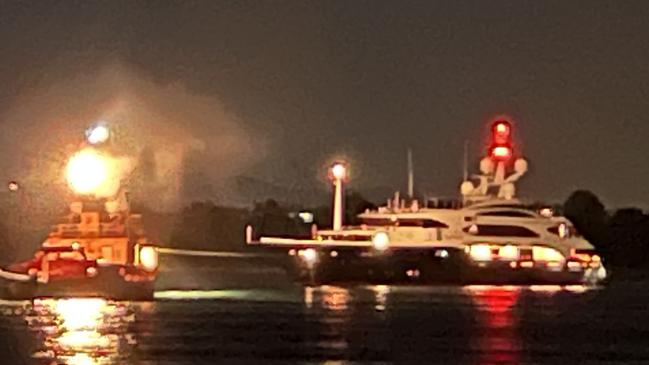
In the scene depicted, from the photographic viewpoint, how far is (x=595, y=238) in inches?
4427

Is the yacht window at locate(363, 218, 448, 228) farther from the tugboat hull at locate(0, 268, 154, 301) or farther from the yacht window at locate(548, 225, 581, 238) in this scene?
the tugboat hull at locate(0, 268, 154, 301)

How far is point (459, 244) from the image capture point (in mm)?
94312

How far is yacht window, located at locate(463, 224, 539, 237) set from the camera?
96438mm

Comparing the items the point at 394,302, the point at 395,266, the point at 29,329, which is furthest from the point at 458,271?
the point at 29,329

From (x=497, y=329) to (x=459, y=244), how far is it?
5004cm

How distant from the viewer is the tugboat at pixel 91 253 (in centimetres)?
5769

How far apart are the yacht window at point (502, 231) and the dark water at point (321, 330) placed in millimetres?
30368

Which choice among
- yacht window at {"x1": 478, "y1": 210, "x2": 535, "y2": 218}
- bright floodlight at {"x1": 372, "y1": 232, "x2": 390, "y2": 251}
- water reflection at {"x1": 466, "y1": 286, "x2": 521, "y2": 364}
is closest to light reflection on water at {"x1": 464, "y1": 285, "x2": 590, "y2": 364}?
water reflection at {"x1": 466, "y1": 286, "x2": 521, "y2": 364}

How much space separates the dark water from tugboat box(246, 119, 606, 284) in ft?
74.7

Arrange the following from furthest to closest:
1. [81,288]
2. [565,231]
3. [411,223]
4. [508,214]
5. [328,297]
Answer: [508,214]
[565,231]
[411,223]
[328,297]
[81,288]

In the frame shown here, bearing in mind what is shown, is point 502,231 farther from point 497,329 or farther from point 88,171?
point 497,329

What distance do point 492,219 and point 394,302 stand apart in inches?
1491

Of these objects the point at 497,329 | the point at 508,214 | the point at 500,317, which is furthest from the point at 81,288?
the point at 508,214

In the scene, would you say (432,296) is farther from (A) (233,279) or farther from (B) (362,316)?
(B) (362,316)
